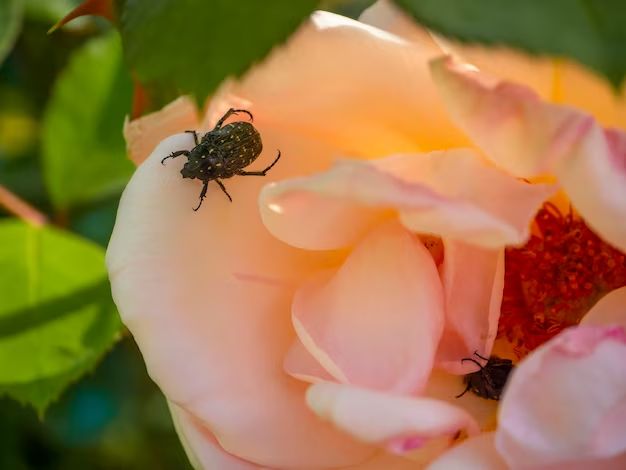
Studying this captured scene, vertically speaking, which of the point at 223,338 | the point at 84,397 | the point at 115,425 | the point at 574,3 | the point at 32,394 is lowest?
the point at 115,425

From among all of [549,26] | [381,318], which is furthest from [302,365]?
[549,26]

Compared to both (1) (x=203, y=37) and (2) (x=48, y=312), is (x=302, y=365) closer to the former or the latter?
(1) (x=203, y=37)

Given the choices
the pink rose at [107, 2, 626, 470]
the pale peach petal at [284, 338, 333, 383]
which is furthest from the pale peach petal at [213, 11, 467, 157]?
the pale peach petal at [284, 338, 333, 383]

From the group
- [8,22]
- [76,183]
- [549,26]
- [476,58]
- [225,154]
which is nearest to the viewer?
[549,26]

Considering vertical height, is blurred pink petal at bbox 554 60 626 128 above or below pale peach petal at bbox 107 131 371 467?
above

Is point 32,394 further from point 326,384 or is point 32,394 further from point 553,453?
point 553,453

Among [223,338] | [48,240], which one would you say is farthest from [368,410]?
[48,240]

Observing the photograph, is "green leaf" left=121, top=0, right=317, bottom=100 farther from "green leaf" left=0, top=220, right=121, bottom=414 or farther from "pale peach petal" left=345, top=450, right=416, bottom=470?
"green leaf" left=0, top=220, right=121, bottom=414
